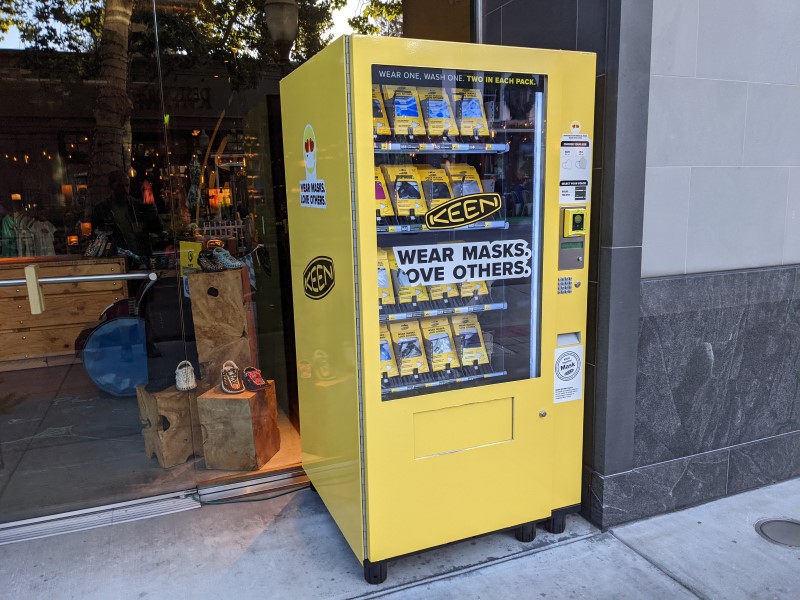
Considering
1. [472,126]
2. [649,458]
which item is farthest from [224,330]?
[649,458]

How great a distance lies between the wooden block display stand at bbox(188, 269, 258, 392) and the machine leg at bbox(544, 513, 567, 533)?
2121 mm

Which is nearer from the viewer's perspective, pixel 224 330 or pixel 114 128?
pixel 114 128

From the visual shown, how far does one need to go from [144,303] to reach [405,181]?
2.07 metres

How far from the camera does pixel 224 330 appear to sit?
3.86 m

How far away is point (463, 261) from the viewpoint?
2771 mm

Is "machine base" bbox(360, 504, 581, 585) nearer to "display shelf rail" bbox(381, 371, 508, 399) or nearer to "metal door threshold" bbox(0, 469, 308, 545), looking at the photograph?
"display shelf rail" bbox(381, 371, 508, 399)

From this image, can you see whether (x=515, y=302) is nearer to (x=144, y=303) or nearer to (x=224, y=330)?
(x=224, y=330)

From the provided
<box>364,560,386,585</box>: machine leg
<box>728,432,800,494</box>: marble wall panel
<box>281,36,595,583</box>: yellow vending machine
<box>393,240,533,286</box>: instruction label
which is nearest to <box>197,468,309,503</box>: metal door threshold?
<box>281,36,595,583</box>: yellow vending machine

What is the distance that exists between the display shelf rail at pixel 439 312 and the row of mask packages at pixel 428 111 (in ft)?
2.59

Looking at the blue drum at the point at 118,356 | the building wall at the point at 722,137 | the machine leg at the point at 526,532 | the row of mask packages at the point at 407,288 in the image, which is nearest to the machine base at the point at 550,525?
the machine leg at the point at 526,532

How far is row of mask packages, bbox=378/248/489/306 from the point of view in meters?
2.72

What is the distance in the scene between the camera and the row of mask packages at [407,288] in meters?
2.72

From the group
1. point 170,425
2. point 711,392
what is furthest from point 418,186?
point 170,425

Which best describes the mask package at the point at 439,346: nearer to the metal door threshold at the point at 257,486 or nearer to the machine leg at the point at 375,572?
the machine leg at the point at 375,572
